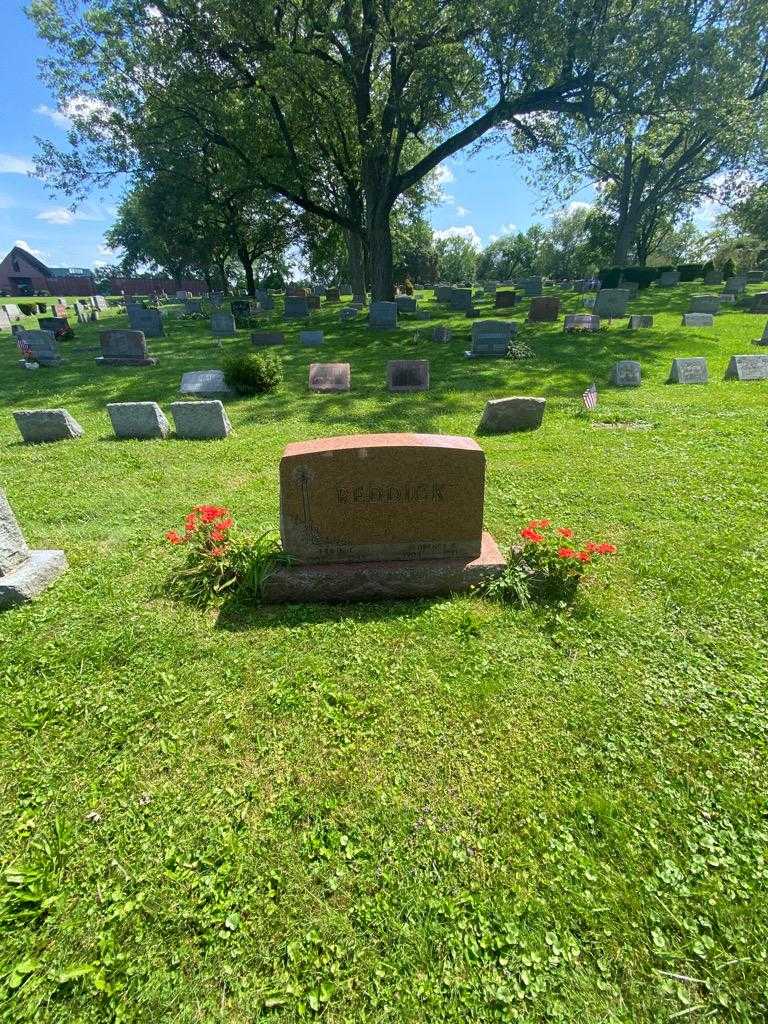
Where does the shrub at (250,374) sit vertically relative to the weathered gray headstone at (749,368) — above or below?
above

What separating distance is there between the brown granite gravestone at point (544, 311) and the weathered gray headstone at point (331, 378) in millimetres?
12048

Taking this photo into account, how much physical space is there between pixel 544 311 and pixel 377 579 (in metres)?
19.3

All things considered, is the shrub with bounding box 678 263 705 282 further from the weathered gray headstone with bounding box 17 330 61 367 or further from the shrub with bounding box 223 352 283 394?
the weathered gray headstone with bounding box 17 330 61 367

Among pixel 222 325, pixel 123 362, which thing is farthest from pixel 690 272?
pixel 123 362

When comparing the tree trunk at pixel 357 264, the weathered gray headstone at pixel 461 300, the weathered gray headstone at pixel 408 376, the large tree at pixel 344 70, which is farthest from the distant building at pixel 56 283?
the weathered gray headstone at pixel 408 376

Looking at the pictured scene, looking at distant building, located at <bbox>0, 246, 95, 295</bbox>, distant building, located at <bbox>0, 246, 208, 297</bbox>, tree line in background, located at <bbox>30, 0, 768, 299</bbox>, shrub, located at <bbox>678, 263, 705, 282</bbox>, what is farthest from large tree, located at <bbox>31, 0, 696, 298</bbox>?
distant building, located at <bbox>0, 246, 95, 295</bbox>

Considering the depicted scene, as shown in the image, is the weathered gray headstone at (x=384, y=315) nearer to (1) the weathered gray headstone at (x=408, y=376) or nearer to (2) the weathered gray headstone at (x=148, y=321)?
(2) the weathered gray headstone at (x=148, y=321)

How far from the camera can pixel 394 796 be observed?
2373 millimetres

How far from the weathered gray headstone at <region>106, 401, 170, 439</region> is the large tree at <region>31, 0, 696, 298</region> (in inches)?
572

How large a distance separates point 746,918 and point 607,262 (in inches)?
2634

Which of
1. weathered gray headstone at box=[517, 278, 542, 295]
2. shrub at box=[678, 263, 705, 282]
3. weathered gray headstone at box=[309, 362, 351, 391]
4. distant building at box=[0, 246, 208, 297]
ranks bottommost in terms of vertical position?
weathered gray headstone at box=[309, 362, 351, 391]

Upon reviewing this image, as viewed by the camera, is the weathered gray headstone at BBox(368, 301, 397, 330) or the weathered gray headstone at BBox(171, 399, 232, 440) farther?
the weathered gray headstone at BBox(368, 301, 397, 330)

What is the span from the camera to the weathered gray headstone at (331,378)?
432 inches

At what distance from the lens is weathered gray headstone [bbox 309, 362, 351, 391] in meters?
11.0
